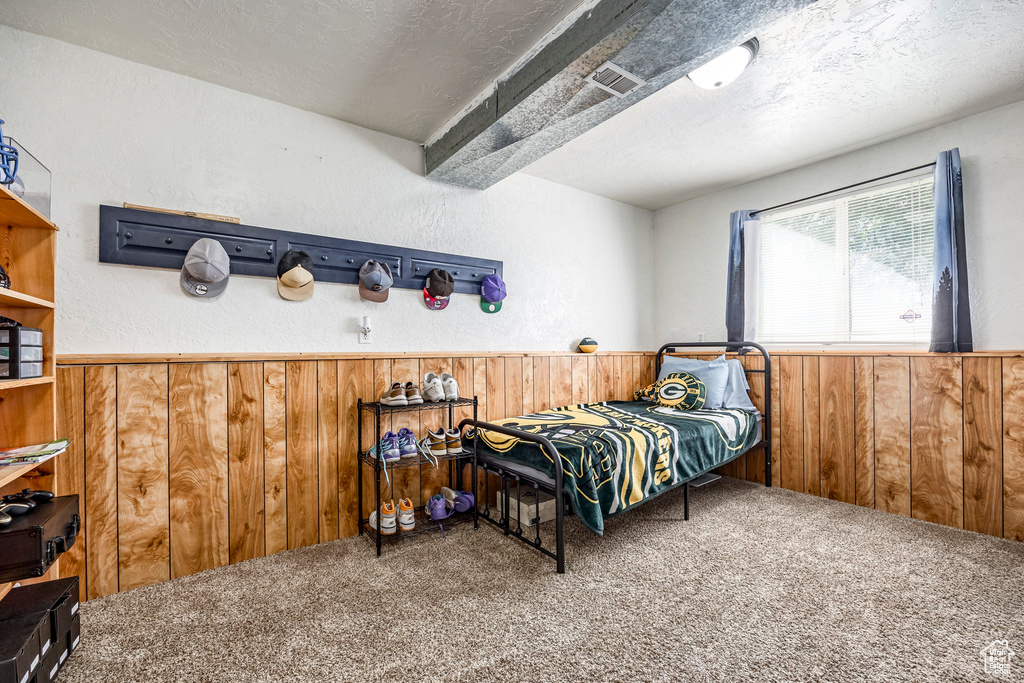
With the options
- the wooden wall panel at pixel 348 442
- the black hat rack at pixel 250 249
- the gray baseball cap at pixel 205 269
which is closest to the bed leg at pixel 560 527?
the wooden wall panel at pixel 348 442

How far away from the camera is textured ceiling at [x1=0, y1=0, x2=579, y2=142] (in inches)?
68.9

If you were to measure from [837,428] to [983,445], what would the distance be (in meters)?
0.70

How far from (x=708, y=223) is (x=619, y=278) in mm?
890

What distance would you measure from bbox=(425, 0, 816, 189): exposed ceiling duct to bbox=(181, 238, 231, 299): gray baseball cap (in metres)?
1.31

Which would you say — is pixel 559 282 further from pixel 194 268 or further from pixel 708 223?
pixel 194 268

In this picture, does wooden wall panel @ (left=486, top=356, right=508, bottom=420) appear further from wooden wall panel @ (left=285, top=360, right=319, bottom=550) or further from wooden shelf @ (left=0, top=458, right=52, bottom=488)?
wooden shelf @ (left=0, top=458, right=52, bottom=488)

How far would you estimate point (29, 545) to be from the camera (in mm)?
1327

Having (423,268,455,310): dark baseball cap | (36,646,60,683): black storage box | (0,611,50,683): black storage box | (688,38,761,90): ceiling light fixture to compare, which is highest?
(688,38,761,90): ceiling light fixture

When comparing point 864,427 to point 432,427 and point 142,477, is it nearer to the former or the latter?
point 432,427

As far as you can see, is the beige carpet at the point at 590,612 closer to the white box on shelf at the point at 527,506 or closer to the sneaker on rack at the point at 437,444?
the white box on shelf at the point at 527,506

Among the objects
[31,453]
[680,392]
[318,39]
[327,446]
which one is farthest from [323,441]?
[680,392]

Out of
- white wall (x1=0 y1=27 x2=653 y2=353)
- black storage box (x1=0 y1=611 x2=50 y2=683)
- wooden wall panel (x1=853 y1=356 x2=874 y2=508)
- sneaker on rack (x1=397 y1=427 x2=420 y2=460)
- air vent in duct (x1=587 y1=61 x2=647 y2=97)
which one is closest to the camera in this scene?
black storage box (x1=0 y1=611 x2=50 y2=683)

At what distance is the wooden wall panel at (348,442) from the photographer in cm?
252

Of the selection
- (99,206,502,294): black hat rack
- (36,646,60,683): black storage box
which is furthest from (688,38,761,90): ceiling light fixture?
(36,646,60,683): black storage box
